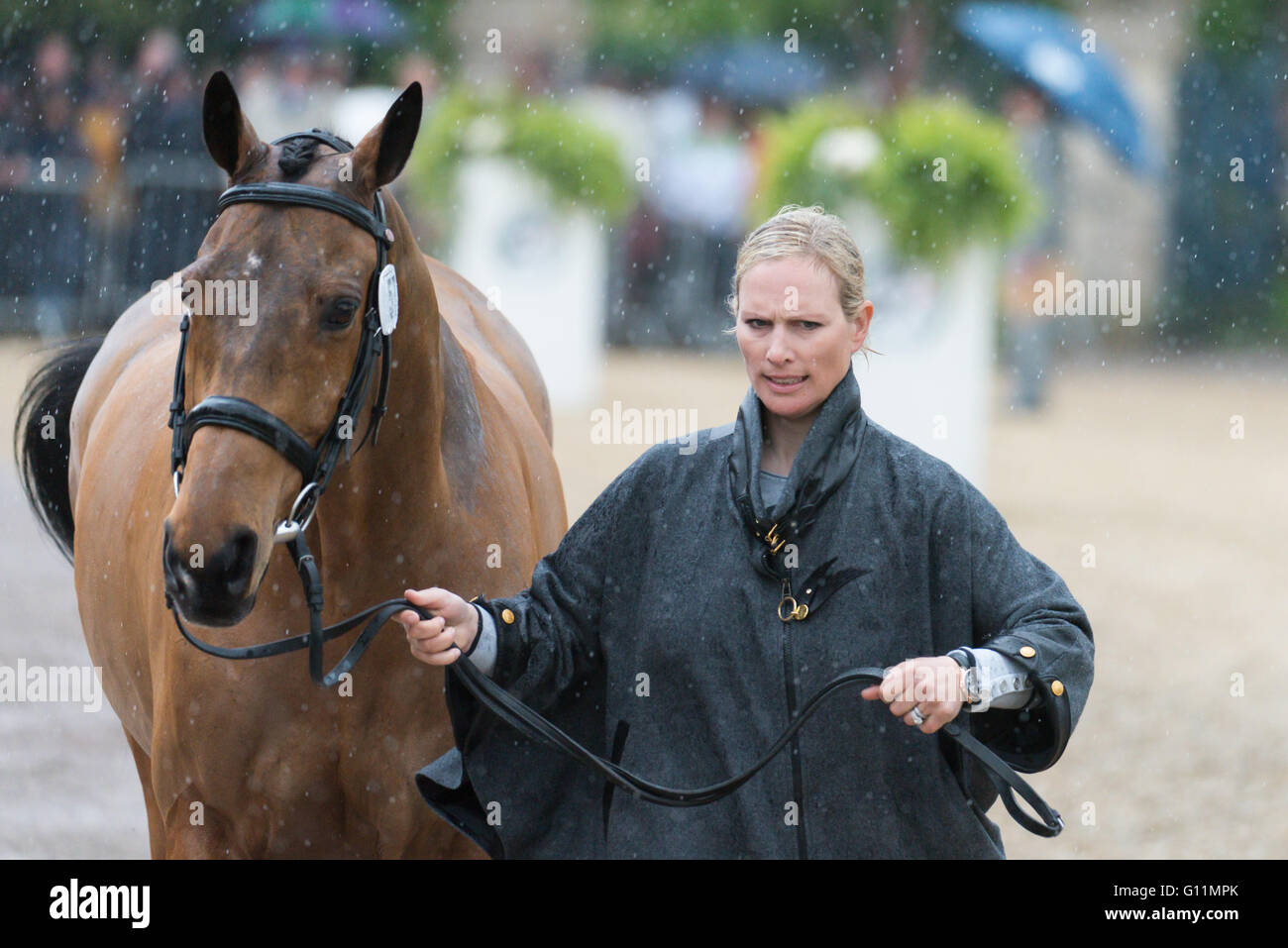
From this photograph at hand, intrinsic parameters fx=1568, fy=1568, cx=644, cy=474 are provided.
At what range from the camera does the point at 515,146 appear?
1377cm

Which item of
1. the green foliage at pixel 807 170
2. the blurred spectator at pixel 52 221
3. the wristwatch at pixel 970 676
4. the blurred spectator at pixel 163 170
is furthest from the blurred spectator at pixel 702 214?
the wristwatch at pixel 970 676

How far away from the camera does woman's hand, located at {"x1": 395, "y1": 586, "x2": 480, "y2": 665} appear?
8.19ft

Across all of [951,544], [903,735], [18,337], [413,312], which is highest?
[18,337]

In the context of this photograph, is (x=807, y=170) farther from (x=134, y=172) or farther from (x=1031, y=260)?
(x=1031, y=260)

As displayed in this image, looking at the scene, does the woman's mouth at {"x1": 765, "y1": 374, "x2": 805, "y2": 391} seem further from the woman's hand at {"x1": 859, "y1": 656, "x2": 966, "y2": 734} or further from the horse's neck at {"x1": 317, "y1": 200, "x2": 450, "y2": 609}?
the horse's neck at {"x1": 317, "y1": 200, "x2": 450, "y2": 609}

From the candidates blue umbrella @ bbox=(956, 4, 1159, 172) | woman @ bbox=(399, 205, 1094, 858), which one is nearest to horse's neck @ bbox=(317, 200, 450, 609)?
woman @ bbox=(399, 205, 1094, 858)

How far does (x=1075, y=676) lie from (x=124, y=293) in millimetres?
12677

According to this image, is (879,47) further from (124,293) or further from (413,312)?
(413,312)

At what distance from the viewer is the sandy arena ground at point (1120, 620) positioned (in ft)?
17.7

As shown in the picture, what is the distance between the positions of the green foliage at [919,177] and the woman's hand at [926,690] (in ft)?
26.2

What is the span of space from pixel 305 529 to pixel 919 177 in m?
7.85

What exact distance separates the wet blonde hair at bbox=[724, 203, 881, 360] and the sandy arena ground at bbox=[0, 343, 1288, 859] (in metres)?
2.87
